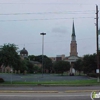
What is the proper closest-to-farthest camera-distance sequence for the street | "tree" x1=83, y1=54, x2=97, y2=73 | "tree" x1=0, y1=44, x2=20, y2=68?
the street < "tree" x1=0, y1=44, x2=20, y2=68 < "tree" x1=83, y1=54, x2=97, y2=73

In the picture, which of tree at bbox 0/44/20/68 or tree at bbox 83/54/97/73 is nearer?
tree at bbox 0/44/20/68

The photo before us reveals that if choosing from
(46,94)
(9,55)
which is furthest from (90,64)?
(46,94)

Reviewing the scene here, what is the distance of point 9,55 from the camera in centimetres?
3688

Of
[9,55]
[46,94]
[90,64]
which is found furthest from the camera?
[90,64]

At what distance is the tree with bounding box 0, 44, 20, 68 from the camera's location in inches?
1455

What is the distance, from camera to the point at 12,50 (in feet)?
125

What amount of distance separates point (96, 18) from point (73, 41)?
13913cm

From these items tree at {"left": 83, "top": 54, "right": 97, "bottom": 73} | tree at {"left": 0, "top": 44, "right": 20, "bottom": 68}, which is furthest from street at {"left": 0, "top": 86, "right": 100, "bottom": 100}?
tree at {"left": 83, "top": 54, "right": 97, "bottom": 73}

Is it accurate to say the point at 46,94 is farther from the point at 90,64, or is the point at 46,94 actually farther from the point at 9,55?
the point at 90,64

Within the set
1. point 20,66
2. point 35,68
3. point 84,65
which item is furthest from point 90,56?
point 35,68

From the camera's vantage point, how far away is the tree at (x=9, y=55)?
121 ft

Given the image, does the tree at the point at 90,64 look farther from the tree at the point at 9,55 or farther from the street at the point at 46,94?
the street at the point at 46,94

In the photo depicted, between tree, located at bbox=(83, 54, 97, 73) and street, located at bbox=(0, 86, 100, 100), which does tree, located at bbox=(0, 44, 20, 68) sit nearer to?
street, located at bbox=(0, 86, 100, 100)

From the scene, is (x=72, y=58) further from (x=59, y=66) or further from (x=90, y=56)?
(x=90, y=56)
